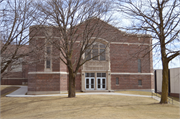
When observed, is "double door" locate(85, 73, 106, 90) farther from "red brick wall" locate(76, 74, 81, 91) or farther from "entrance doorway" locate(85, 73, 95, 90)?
"red brick wall" locate(76, 74, 81, 91)

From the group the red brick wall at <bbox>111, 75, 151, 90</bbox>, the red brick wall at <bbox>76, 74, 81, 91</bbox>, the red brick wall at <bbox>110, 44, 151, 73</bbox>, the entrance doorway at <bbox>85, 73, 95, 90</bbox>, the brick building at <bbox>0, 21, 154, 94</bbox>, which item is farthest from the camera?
the red brick wall at <bbox>110, 44, 151, 73</bbox>

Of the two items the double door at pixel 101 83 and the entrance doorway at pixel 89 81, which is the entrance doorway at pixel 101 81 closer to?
the double door at pixel 101 83

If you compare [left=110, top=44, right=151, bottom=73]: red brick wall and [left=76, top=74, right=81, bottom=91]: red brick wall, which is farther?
[left=110, top=44, right=151, bottom=73]: red brick wall

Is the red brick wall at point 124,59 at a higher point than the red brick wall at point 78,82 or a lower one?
higher

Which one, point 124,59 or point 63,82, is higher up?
point 124,59

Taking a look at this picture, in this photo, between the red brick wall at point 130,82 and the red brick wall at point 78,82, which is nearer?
the red brick wall at point 78,82

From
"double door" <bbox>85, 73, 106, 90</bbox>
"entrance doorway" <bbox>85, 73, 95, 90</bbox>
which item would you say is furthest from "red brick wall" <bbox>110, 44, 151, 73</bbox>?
"entrance doorway" <bbox>85, 73, 95, 90</bbox>

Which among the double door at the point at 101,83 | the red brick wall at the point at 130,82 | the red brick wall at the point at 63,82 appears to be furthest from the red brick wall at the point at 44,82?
the red brick wall at the point at 130,82

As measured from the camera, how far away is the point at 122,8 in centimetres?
1616

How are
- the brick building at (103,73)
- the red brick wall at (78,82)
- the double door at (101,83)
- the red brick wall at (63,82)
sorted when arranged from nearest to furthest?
the brick building at (103,73) → the red brick wall at (63,82) → the red brick wall at (78,82) → the double door at (101,83)

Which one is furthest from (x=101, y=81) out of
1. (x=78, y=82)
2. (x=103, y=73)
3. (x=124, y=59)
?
(x=124, y=59)

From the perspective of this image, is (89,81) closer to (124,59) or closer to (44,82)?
(124,59)

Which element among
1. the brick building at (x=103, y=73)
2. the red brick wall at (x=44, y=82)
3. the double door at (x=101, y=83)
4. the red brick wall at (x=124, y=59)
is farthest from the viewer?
the red brick wall at (x=124, y=59)

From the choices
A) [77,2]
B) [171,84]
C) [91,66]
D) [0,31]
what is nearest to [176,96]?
[171,84]
